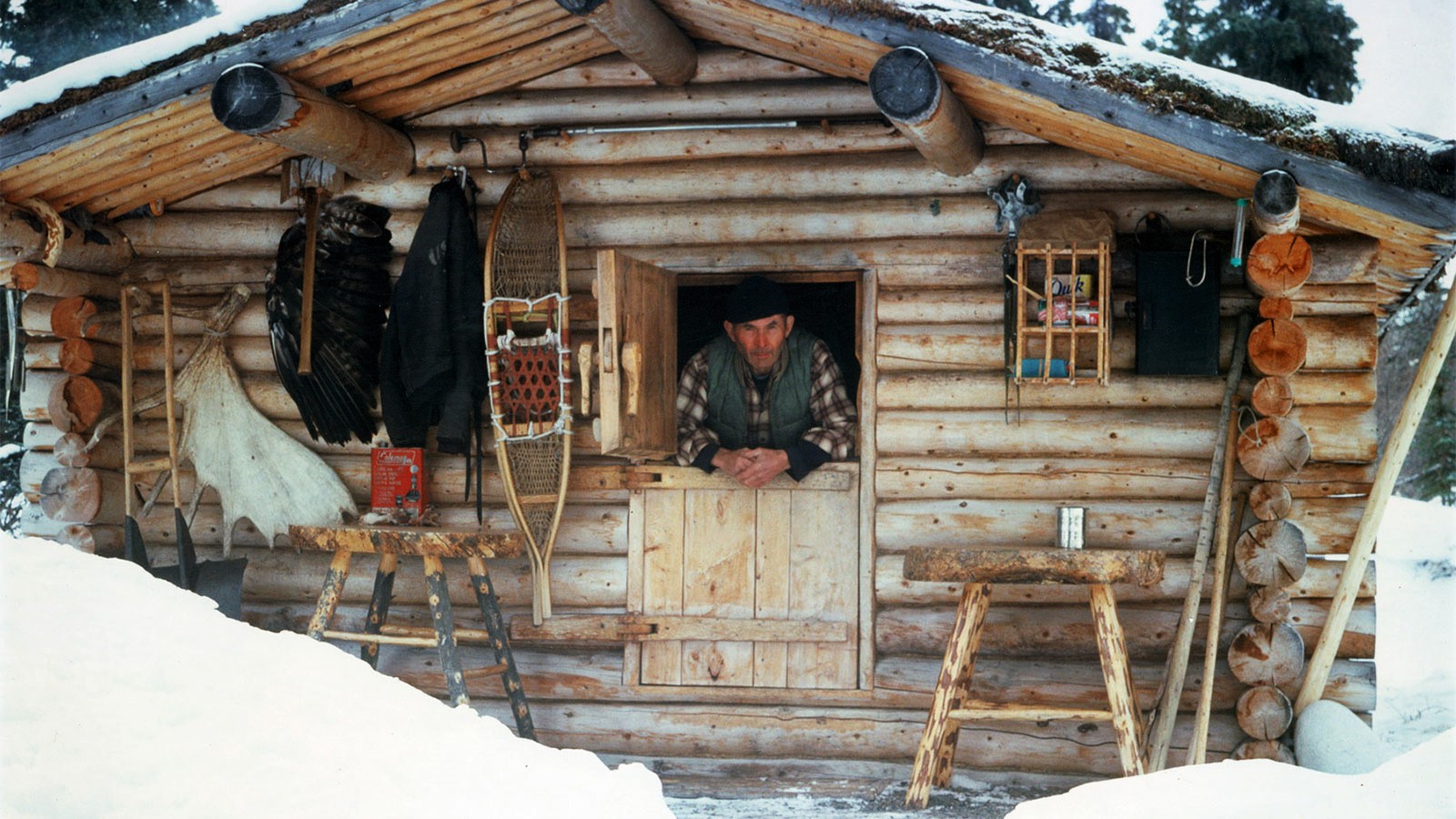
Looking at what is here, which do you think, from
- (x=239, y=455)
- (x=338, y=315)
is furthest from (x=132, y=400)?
(x=338, y=315)

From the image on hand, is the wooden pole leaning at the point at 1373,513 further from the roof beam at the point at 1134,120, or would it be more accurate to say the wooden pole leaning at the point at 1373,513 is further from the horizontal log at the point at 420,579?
the horizontal log at the point at 420,579

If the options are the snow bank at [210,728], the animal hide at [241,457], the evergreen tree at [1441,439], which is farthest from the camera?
the evergreen tree at [1441,439]

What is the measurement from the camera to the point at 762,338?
624 centimetres

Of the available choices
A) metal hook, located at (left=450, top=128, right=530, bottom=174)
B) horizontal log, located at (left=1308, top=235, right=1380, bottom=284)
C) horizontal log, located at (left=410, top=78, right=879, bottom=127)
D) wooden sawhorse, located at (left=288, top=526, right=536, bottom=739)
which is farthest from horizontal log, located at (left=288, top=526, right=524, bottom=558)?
horizontal log, located at (left=1308, top=235, right=1380, bottom=284)

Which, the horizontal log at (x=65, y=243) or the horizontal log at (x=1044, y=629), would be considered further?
the horizontal log at (x=65, y=243)

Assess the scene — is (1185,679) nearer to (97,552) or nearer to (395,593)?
(395,593)

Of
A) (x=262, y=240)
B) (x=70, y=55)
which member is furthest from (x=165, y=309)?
(x=70, y=55)

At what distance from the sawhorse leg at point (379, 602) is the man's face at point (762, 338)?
2.00 m

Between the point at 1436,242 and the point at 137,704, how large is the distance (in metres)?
4.84

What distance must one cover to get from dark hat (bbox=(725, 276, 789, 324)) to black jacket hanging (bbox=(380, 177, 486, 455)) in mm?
1237

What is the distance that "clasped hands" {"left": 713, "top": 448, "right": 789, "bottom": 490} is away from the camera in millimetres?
5688

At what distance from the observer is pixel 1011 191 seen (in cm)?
554

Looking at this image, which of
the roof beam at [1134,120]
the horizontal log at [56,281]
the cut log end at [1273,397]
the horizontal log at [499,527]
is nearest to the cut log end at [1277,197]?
the roof beam at [1134,120]

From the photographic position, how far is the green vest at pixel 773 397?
6.28 m
